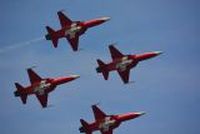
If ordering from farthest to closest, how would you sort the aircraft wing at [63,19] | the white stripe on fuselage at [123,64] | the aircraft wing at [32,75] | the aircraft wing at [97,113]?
1. the aircraft wing at [32,75]
2. the aircraft wing at [97,113]
3. the aircraft wing at [63,19]
4. the white stripe on fuselage at [123,64]

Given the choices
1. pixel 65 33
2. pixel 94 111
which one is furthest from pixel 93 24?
pixel 94 111

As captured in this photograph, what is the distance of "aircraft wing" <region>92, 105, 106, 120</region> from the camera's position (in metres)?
194

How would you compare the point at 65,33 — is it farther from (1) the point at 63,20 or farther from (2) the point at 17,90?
(2) the point at 17,90

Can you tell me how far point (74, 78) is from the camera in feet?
620

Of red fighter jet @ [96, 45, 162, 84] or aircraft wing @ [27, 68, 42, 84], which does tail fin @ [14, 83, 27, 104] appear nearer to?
aircraft wing @ [27, 68, 42, 84]

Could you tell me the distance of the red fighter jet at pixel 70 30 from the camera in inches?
7500

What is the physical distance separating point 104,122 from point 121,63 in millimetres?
14389

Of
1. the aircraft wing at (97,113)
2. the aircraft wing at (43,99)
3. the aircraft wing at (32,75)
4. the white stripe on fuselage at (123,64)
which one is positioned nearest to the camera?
the white stripe on fuselage at (123,64)

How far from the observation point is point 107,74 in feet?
627

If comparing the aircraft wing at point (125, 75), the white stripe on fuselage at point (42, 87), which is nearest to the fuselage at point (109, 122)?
the aircraft wing at point (125, 75)

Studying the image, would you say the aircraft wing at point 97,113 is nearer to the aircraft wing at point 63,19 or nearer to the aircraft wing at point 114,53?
the aircraft wing at point 114,53

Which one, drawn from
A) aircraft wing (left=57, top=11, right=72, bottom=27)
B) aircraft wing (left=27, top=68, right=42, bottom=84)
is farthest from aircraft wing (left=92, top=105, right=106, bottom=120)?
aircraft wing (left=57, top=11, right=72, bottom=27)

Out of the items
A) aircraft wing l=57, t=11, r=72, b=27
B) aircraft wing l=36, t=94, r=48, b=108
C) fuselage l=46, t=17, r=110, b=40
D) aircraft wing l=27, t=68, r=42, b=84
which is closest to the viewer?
fuselage l=46, t=17, r=110, b=40

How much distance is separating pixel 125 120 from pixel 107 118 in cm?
458
